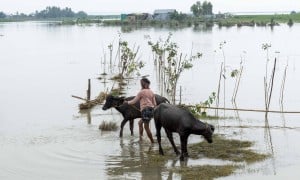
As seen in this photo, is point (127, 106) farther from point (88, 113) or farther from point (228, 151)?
point (88, 113)

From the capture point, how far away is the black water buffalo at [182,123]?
32.8 feet

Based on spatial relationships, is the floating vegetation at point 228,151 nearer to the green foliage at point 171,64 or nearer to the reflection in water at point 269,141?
the reflection in water at point 269,141

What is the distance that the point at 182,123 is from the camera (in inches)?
393

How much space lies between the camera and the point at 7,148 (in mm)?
12086

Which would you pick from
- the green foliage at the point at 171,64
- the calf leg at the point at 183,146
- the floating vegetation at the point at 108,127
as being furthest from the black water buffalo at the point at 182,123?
the green foliage at the point at 171,64

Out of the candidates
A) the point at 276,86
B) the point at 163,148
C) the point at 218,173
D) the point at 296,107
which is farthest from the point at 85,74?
the point at 218,173

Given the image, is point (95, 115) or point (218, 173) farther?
point (95, 115)

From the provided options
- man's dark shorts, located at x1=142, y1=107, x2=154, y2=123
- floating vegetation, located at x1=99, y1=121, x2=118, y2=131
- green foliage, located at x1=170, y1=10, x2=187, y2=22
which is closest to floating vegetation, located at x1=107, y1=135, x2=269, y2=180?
man's dark shorts, located at x1=142, y1=107, x2=154, y2=123

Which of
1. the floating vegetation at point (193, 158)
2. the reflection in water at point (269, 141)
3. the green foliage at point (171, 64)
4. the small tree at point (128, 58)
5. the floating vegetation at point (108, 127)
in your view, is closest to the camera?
the floating vegetation at point (193, 158)

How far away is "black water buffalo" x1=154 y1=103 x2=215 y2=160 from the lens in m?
9.98

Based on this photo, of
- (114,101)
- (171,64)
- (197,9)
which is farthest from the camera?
(197,9)

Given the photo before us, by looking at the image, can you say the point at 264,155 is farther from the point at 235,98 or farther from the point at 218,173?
the point at 235,98

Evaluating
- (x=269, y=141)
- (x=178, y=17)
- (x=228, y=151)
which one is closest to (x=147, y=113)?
(x=228, y=151)

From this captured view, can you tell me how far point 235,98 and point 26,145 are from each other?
30.1 feet
